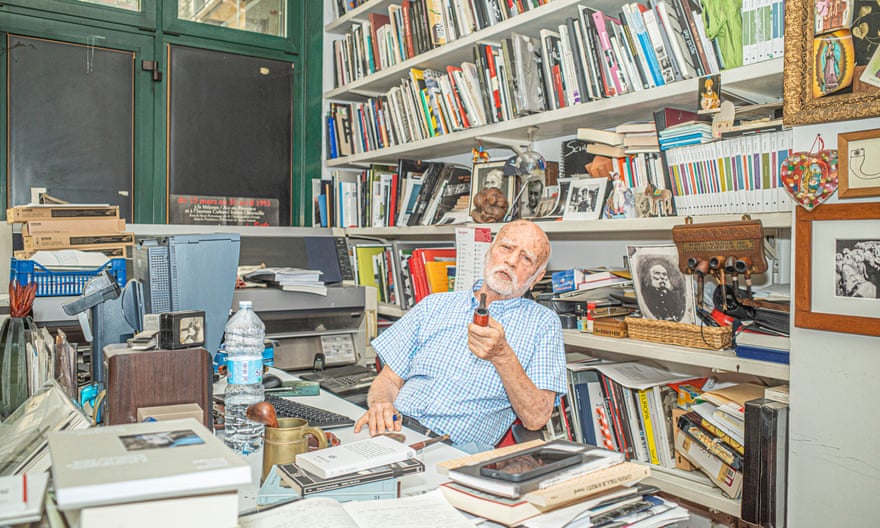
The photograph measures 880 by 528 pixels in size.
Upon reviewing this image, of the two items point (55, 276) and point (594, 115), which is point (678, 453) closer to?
point (594, 115)

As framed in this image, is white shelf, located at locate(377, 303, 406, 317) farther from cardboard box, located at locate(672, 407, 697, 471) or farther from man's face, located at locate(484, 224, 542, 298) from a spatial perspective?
cardboard box, located at locate(672, 407, 697, 471)

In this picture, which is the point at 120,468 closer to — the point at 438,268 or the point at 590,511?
the point at 590,511

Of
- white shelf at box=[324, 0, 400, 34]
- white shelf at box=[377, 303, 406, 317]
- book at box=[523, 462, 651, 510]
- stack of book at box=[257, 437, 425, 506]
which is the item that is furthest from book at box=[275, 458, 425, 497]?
white shelf at box=[324, 0, 400, 34]

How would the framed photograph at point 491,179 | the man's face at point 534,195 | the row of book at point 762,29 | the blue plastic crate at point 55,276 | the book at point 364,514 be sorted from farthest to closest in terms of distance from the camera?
the framed photograph at point 491,179
the man's face at point 534,195
the blue plastic crate at point 55,276
the row of book at point 762,29
the book at point 364,514

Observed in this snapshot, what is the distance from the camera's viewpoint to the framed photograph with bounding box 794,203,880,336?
151 cm

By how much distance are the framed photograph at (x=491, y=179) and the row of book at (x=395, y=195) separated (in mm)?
154

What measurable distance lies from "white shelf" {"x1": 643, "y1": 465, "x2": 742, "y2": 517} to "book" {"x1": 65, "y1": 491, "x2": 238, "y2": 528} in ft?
5.13

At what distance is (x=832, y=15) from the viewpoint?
5.16 ft

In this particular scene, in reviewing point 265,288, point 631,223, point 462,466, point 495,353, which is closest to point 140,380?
point 462,466

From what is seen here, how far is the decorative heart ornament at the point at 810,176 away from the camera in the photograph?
5.15 ft

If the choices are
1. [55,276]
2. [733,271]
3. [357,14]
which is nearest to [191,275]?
[55,276]

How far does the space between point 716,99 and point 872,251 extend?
62cm

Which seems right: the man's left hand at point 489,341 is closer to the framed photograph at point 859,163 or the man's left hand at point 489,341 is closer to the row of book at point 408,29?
the framed photograph at point 859,163

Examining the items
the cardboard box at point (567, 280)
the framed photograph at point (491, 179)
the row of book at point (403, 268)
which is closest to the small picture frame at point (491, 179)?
the framed photograph at point (491, 179)
